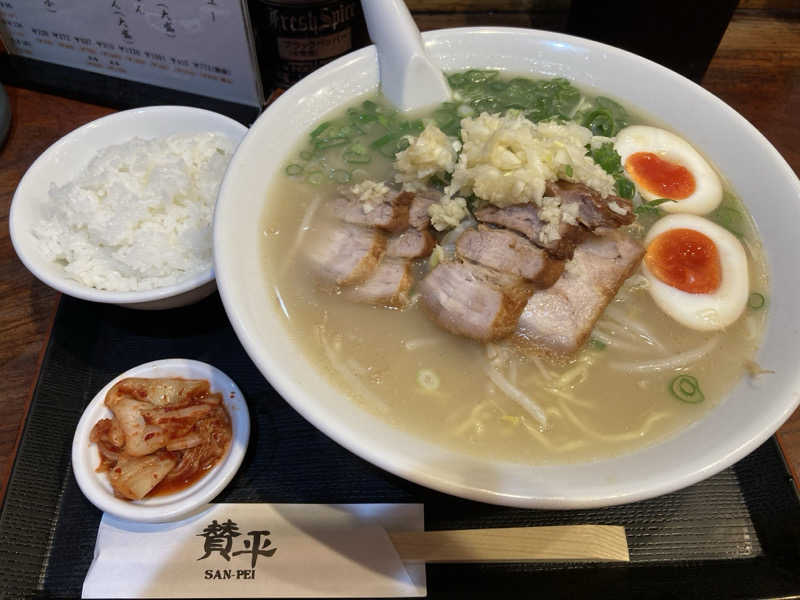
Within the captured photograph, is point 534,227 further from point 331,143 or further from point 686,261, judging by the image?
point 331,143

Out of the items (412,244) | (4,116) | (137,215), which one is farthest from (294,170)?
(4,116)

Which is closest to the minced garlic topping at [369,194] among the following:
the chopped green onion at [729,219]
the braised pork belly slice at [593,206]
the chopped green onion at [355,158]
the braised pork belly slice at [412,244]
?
the braised pork belly slice at [412,244]

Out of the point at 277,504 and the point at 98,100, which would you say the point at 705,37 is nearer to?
the point at 277,504

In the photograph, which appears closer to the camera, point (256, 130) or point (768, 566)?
point (768, 566)

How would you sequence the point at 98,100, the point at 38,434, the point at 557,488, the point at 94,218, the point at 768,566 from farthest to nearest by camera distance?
1. the point at 98,100
2. the point at 94,218
3. the point at 38,434
4. the point at 768,566
5. the point at 557,488

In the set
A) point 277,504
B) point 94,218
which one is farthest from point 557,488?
point 94,218

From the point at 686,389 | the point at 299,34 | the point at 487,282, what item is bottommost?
the point at 686,389

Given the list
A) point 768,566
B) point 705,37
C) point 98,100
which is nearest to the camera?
point 768,566

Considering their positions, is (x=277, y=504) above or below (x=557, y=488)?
below

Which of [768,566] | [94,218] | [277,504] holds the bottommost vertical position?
[768,566]
